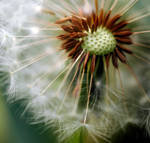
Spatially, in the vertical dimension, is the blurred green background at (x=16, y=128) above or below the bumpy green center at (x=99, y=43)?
below

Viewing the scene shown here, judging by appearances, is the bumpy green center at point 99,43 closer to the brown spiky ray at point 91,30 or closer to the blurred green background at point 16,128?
the brown spiky ray at point 91,30

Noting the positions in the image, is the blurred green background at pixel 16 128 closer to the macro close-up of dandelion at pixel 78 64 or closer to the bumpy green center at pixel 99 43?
the macro close-up of dandelion at pixel 78 64

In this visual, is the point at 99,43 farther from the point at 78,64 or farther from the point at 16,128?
the point at 16,128

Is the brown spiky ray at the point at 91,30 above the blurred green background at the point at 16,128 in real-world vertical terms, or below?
above

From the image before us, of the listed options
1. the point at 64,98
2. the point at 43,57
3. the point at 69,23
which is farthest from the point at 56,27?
the point at 64,98

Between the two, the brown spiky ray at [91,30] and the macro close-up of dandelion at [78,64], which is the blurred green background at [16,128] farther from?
the brown spiky ray at [91,30]

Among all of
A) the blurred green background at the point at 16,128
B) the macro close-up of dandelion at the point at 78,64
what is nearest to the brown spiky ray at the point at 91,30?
the macro close-up of dandelion at the point at 78,64

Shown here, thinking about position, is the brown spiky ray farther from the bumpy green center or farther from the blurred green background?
the blurred green background

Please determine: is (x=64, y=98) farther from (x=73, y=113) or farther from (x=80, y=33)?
(x=80, y=33)
